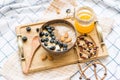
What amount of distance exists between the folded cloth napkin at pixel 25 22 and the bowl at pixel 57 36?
0.24ft

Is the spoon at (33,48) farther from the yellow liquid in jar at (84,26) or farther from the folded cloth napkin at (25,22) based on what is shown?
the yellow liquid in jar at (84,26)

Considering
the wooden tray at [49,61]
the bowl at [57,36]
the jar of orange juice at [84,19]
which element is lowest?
the wooden tray at [49,61]

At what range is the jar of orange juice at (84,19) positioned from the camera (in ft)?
3.33

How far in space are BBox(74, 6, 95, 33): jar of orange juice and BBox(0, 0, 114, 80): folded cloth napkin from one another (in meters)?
0.06

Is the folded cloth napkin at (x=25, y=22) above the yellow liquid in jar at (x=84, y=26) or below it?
below

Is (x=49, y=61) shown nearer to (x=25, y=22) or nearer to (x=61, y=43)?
(x=61, y=43)

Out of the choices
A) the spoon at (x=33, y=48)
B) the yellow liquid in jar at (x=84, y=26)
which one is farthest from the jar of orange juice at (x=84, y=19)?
the spoon at (x=33, y=48)

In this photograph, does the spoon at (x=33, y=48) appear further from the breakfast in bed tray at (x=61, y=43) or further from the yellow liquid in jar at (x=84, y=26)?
the yellow liquid in jar at (x=84, y=26)

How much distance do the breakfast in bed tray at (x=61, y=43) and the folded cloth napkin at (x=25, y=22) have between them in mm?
19

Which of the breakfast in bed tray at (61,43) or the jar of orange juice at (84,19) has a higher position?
the jar of orange juice at (84,19)

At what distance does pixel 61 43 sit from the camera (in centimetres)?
97

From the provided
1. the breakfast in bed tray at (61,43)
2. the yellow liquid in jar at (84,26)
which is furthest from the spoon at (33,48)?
the yellow liquid in jar at (84,26)

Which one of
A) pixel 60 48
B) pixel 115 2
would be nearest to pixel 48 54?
pixel 60 48

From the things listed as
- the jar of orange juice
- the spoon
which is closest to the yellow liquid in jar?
the jar of orange juice
